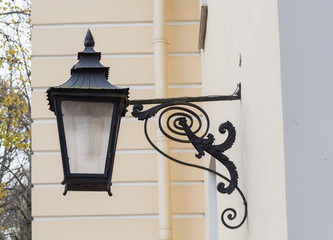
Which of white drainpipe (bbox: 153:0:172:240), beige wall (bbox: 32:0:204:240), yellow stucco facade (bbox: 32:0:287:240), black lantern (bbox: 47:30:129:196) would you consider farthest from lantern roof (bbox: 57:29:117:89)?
beige wall (bbox: 32:0:204:240)

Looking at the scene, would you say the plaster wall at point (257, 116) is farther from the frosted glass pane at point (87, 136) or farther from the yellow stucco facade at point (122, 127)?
the yellow stucco facade at point (122, 127)

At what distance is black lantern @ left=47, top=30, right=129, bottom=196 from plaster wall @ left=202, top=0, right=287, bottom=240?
15.9 inches

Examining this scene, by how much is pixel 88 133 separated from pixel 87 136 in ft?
0.03

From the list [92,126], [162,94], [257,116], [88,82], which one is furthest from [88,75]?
[162,94]

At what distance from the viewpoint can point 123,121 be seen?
247 inches

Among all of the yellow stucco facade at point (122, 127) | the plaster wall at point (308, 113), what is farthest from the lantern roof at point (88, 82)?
the yellow stucco facade at point (122, 127)

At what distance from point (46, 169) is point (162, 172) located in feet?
2.86

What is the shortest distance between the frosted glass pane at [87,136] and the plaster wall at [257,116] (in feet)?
1.40

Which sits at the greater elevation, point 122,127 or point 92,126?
point 122,127

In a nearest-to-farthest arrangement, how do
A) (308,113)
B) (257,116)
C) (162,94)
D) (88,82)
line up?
(308,113) → (257,116) → (88,82) → (162,94)

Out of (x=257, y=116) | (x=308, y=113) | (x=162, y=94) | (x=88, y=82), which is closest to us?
(x=308, y=113)

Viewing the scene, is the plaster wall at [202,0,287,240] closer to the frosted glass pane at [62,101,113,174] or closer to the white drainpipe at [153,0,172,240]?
the frosted glass pane at [62,101,113,174]

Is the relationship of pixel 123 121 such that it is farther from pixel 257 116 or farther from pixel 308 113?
pixel 308 113

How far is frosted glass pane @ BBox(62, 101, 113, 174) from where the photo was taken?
2.60 m
